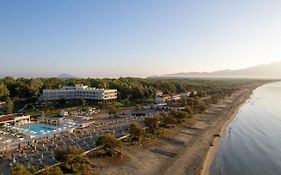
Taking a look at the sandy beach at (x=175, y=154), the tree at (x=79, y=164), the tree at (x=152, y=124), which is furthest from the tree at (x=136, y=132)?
the tree at (x=79, y=164)

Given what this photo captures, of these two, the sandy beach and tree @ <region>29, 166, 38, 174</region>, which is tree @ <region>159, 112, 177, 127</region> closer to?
the sandy beach

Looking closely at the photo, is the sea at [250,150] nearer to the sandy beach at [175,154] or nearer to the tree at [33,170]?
the sandy beach at [175,154]

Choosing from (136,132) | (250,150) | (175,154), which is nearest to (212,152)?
(175,154)

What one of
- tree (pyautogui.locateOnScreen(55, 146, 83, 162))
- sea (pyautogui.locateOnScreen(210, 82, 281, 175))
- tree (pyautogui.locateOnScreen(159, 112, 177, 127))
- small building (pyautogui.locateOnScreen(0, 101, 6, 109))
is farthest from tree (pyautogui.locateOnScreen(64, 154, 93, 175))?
small building (pyautogui.locateOnScreen(0, 101, 6, 109))

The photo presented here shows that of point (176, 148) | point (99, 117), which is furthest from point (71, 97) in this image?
point (176, 148)

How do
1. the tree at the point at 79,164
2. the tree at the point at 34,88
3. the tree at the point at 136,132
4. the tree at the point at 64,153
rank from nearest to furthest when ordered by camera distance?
the tree at the point at 79,164 < the tree at the point at 64,153 < the tree at the point at 136,132 < the tree at the point at 34,88

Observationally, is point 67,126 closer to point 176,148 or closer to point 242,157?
point 176,148

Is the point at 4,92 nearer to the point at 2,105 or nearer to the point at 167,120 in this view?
the point at 2,105

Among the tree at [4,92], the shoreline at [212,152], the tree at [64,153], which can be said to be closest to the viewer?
the tree at [64,153]
